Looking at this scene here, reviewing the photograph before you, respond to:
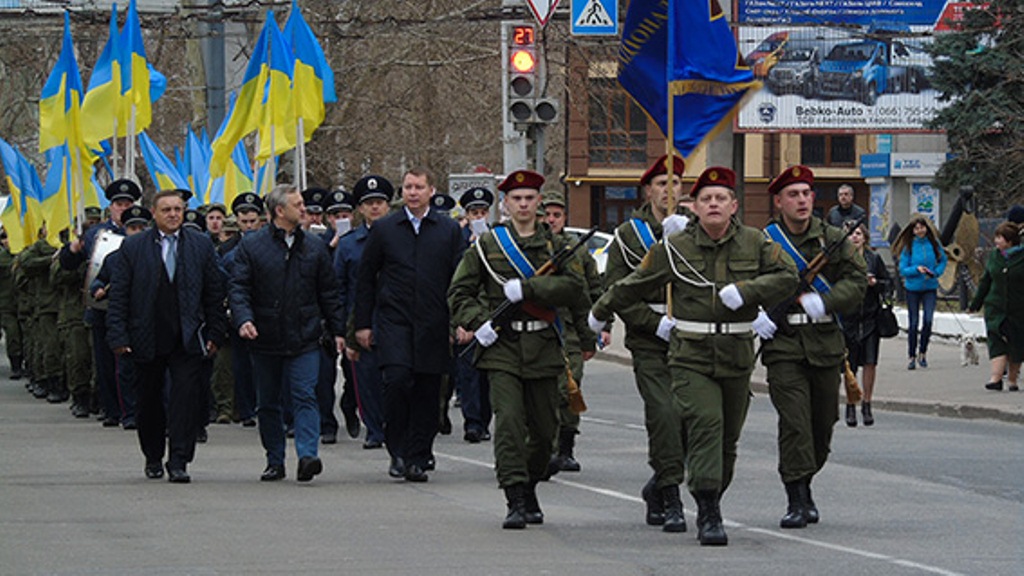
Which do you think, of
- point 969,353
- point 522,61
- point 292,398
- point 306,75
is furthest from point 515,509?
point 969,353

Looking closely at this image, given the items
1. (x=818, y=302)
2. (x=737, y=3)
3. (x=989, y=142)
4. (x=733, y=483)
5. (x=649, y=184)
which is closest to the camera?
(x=818, y=302)

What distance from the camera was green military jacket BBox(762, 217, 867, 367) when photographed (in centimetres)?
1117

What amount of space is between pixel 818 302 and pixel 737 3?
101ft

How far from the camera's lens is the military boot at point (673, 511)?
35.6ft

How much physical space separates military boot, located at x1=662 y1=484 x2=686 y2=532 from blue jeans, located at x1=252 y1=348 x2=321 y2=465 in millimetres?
3022

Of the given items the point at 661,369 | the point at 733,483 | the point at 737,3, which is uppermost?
the point at 737,3

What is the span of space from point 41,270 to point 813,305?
13355 millimetres

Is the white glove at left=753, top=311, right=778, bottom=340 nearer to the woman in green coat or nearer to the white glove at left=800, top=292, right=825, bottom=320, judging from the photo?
the white glove at left=800, top=292, right=825, bottom=320

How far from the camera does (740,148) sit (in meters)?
33.7

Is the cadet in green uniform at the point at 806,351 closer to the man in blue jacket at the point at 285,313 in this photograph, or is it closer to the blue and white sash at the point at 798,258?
the blue and white sash at the point at 798,258

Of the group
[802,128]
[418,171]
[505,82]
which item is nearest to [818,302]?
[418,171]

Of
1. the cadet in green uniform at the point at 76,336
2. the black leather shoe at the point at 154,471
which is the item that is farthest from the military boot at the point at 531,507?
the cadet in green uniform at the point at 76,336

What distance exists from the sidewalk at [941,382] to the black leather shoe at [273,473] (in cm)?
743

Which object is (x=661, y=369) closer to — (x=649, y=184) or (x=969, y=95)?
(x=649, y=184)
